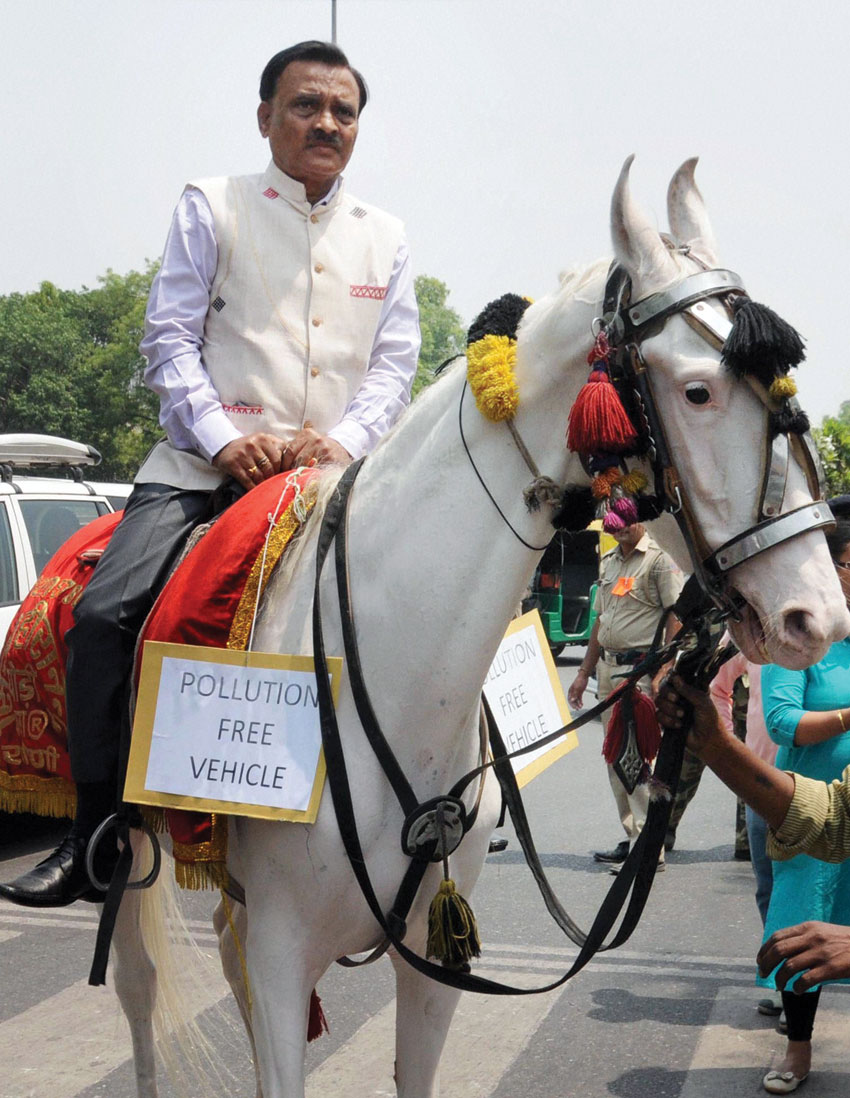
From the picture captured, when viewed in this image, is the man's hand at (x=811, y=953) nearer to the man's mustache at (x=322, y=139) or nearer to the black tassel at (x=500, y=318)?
the black tassel at (x=500, y=318)

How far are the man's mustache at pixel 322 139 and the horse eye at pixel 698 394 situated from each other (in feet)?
4.67

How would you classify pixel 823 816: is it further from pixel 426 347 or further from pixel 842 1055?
pixel 426 347

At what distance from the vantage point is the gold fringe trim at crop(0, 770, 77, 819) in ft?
12.2

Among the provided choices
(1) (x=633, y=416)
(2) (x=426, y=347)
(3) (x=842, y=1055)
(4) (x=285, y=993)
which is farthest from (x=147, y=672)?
(2) (x=426, y=347)

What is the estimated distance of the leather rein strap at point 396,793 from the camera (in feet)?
8.45

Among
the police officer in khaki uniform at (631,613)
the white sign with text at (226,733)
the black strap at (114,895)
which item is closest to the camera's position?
the white sign with text at (226,733)

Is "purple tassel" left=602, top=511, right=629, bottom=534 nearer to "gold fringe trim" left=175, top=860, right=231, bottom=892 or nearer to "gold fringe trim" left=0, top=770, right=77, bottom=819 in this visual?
"gold fringe trim" left=175, top=860, right=231, bottom=892

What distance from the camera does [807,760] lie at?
4645mm

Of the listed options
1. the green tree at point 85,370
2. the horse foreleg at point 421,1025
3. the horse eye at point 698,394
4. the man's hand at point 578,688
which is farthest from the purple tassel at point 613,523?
the green tree at point 85,370

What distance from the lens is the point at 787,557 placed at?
219 cm

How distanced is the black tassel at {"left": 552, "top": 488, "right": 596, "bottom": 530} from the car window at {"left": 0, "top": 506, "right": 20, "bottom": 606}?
584 centimetres

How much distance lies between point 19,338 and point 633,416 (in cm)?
5264

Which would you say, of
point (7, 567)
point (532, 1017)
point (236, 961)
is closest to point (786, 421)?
point (236, 961)

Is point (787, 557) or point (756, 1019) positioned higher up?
point (787, 557)
